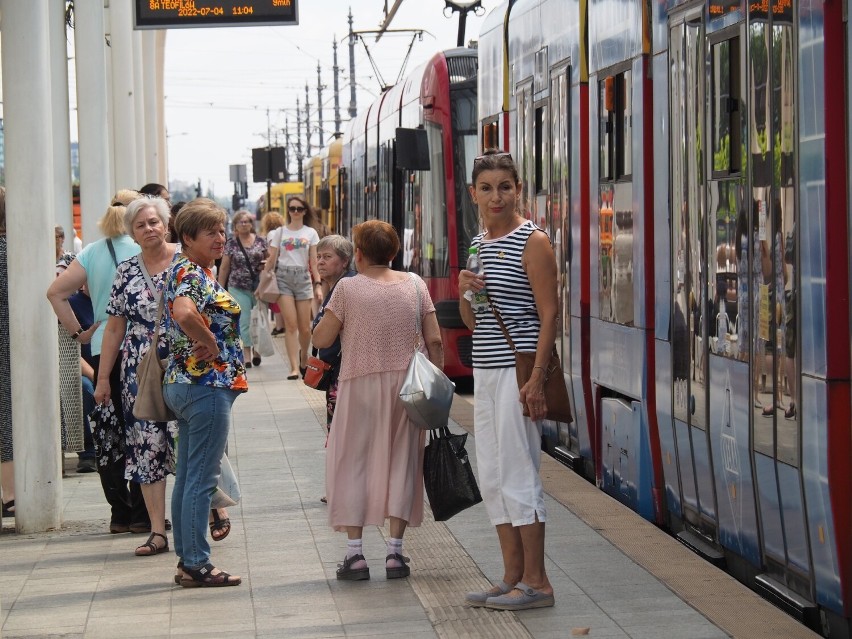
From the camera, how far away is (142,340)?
7066 mm

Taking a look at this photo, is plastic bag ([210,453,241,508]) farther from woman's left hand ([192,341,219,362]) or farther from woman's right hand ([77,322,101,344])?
woman's right hand ([77,322,101,344])

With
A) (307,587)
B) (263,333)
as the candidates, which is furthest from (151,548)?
(263,333)

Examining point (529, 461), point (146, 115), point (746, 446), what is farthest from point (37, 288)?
point (146, 115)

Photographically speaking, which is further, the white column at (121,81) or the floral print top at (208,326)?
the white column at (121,81)

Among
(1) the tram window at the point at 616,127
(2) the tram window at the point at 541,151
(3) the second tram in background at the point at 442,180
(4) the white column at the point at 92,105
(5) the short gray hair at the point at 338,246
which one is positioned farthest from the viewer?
(3) the second tram in background at the point at 442,180

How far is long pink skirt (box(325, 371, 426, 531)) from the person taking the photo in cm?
664

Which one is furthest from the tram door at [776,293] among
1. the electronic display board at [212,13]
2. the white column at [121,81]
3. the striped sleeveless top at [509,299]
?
the white column at [121,81]

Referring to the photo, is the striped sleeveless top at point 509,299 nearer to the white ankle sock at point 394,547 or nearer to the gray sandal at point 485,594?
the gray sandal at point 485,594

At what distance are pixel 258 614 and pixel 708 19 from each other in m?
2.91

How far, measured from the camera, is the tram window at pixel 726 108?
19.4 feet

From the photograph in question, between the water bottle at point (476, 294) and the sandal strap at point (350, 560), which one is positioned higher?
the water bottle at point (476, 294)

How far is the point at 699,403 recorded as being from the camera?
256 inches

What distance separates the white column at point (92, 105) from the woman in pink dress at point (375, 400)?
5.90m

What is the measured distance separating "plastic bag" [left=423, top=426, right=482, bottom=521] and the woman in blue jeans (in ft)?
2.82
